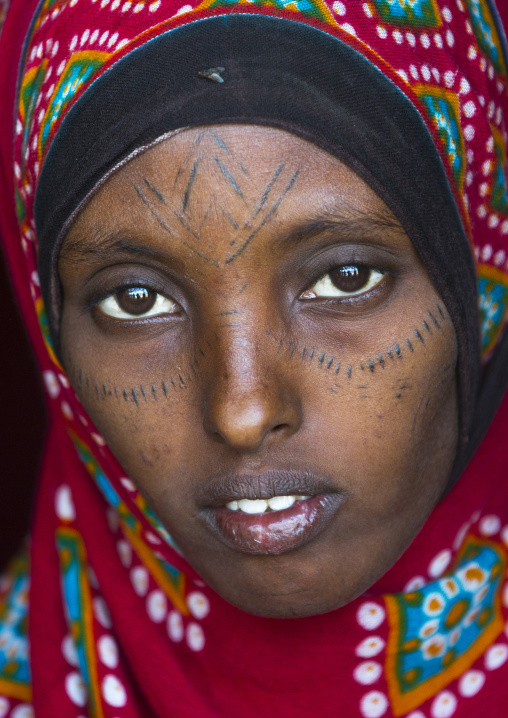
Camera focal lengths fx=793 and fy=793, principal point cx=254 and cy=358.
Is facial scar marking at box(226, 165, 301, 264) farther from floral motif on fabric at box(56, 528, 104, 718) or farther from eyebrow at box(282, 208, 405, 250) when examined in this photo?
floral motif on fabric at box(56, 528, 104, 718)

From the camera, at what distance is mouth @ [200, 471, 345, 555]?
1.13 m

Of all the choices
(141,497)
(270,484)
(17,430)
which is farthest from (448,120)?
A: (17,430)

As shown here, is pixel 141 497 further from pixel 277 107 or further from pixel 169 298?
pixel 277 107

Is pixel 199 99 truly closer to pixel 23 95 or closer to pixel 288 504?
pixel 23 95

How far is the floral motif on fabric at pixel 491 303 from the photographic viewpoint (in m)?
1.33

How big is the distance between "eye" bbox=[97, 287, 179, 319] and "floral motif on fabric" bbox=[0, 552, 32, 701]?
2.67ft

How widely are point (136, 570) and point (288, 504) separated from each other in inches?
21.4

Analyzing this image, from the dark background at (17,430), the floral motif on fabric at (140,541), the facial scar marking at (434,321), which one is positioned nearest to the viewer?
the facial scar marking at (434,321)

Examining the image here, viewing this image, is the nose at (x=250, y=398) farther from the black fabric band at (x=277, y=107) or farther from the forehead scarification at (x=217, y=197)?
the black fabric band at (x=277, y=107)

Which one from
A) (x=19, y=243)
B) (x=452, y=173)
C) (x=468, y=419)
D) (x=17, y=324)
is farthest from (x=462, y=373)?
(x=17, y=324)

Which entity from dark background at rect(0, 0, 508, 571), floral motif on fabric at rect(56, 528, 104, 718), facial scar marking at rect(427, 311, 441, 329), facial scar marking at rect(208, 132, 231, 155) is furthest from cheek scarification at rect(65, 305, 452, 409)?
dark background at rect(0, 0, 508, 571)

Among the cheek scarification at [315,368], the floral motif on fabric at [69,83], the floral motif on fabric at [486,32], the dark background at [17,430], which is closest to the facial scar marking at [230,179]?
the cheek scarification at [315,368]

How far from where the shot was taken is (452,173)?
1.21m

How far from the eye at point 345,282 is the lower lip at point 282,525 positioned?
30 centimetres
